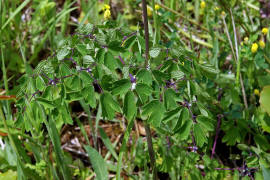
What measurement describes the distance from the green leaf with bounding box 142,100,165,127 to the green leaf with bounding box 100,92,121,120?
99mm

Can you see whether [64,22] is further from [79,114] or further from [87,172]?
[87,172]

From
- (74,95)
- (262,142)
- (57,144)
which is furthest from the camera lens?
(262,142)

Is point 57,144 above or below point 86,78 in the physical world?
below

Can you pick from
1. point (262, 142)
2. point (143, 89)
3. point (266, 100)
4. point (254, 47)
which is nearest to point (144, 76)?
point (143, 89)

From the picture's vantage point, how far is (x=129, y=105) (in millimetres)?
1191

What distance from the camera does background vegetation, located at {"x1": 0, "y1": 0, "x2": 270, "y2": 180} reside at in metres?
1.23

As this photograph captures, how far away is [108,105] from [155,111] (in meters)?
0.16

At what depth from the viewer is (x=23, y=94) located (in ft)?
4.35

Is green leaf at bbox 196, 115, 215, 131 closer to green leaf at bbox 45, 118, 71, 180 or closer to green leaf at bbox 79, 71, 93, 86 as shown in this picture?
green leaf at bbox 79, 71, 93, 86

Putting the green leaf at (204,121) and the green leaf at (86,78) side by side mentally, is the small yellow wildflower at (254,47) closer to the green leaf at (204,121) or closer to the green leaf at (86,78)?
the green leaf at (204,121)

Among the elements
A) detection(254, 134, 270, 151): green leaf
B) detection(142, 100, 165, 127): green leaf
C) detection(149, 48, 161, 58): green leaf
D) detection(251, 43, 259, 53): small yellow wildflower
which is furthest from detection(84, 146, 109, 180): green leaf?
detection(251, 43, 259, 53): small yellow wildflower

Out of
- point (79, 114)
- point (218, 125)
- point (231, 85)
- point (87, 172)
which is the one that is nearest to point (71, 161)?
point (87, 172)

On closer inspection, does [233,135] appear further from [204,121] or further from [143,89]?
[143,89]

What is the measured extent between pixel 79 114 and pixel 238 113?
1.12 m
